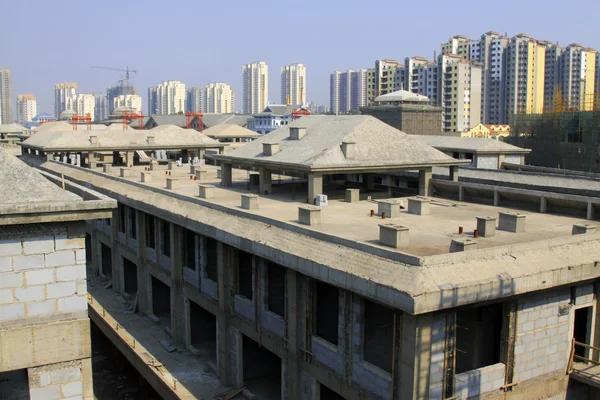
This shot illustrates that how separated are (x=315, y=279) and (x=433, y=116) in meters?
71.4

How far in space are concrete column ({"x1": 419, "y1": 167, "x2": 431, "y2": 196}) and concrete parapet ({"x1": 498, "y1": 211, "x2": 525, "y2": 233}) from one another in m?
10.1

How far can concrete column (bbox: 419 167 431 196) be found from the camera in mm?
32719

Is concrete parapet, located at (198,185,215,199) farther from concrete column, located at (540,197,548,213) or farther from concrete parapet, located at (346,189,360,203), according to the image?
concrete column, located at (540,197,548,213)

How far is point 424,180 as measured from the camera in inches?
1292

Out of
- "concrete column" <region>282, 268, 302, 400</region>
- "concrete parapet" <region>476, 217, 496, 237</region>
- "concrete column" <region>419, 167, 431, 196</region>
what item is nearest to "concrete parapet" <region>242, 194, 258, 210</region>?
"concrete column" <region>282, 268, 302, 400</region>

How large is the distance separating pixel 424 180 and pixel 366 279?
16.8 meters

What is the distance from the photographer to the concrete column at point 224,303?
2555 centimetres


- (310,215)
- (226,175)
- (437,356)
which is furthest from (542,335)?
(226,175)

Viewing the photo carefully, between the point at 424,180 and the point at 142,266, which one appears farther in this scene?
the point at 142,266

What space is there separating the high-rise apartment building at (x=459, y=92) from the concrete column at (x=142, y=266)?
108773 millimetres

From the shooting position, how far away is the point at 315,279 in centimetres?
2023

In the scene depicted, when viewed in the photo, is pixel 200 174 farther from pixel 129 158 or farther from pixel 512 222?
pixel 512 222

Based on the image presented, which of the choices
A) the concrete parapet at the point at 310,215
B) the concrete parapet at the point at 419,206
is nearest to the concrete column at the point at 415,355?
the concrete parapet at the point at 310,215

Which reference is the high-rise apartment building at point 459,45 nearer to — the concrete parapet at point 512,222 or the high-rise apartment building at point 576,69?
the high-rise apartment building at point 576,69
